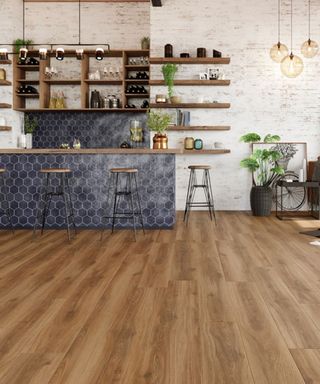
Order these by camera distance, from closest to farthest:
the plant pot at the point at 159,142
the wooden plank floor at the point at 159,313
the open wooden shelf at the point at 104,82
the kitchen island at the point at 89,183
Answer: the wooden plank floor at the point at 159,313
the kitchen island at the point at 89,183
the plant pot at the point at 159,142
the open wooden shelf at the point at 104,82

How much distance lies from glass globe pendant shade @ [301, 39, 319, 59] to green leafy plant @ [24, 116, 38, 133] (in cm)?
479

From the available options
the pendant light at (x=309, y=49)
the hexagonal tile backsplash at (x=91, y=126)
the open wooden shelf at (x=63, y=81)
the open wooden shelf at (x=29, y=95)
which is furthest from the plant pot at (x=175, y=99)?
the open wooden shelf at (x=29, y=95)

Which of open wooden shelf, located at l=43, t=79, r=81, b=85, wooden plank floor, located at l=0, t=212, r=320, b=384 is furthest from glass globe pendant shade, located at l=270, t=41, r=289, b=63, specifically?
wooden plank floor, located at l=0, t=212, r=320, b=384

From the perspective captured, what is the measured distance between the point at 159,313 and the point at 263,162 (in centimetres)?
587

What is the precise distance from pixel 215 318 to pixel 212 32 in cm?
648

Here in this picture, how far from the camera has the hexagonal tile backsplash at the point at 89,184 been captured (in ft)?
20.4

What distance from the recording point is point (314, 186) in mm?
7320

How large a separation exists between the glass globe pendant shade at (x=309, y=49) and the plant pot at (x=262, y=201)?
2.10m

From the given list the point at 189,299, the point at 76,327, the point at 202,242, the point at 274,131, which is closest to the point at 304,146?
the point at 274,131

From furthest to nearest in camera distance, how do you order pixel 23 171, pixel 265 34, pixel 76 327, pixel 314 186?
pixel 265 34
pixel 314 186
pixel 23 171
pixel 76 327

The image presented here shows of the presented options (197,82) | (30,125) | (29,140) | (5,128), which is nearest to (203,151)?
(197,82)

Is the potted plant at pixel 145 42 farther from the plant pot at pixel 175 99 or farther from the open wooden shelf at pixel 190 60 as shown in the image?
the plant pot at pixel 175 99

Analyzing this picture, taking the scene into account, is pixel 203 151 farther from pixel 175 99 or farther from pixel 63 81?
pixel 63 81

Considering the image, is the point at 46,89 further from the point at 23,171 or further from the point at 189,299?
the point at 189,299
